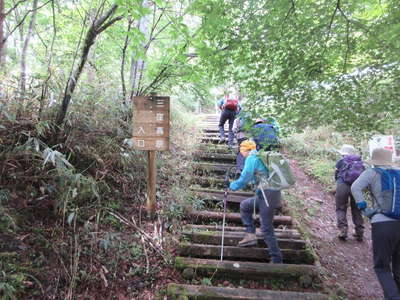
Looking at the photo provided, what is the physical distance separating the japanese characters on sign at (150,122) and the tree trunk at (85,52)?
0.90 m

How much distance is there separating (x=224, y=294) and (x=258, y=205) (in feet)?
4.54

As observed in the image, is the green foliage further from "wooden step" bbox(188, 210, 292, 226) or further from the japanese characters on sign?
"wooden step" bbox(188, 210, 292, 226)

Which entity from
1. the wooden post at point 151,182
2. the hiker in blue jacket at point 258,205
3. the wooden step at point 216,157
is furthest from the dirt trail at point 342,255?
the wooden post at point 151,182

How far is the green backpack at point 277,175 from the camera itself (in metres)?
3.45

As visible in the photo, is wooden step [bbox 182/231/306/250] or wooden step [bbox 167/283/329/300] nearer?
wooden step [bbox 167/283/329/300]

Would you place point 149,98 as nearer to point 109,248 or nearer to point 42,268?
point 109,248

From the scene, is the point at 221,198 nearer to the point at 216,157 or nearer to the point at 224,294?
the point at 216,157

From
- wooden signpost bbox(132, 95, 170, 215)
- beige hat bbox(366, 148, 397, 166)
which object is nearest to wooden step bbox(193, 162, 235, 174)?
wooden signpost bbox(132, 95, 170, 215)

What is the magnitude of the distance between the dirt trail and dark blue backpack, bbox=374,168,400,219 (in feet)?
4.42

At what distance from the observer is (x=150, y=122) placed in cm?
379

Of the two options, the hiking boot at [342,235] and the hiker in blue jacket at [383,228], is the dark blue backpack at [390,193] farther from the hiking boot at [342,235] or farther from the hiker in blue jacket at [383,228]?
the hiking boot at [342,235]

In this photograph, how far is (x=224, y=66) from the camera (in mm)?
3424

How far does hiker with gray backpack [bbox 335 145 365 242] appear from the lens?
4.74 m

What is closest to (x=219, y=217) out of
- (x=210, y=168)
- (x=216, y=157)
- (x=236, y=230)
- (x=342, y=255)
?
(x=236, y=230)
